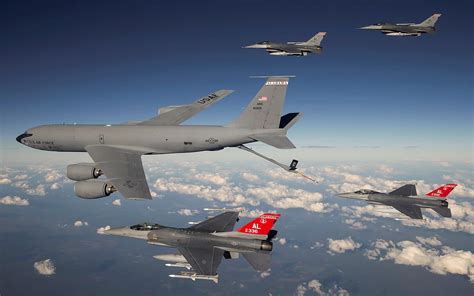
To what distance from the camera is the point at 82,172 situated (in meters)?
23.5

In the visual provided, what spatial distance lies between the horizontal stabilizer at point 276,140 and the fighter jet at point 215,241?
531 centimetres

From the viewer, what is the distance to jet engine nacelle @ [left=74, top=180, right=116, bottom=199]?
68.8ft

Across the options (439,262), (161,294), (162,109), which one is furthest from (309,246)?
(162,109)

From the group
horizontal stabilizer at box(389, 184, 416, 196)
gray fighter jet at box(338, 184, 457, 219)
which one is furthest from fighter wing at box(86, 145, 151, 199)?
horizontal stabilizer at box(389, 184, 416, 196)

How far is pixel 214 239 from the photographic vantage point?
2386cm

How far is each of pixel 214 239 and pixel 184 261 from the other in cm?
276

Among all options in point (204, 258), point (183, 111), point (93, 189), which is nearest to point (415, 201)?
point (204, 258)

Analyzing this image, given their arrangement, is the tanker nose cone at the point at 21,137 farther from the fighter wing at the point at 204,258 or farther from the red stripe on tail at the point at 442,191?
the red stripe on tail at the point at 442,191

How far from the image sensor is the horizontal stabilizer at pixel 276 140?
914 inches

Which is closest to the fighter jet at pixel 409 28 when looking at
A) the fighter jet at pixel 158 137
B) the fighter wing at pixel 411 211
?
the fighter jet at pixel 158 137

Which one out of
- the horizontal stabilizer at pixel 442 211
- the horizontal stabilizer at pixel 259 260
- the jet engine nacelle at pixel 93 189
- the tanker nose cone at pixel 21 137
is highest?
the tanker nose cone at pixel 21 137

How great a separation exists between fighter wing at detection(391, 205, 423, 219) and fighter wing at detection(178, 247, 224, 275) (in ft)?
77.7

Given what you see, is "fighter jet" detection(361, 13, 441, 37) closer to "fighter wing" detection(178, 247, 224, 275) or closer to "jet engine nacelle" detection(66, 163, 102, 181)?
"fighter wing" detection(178, 247, 224, 275)

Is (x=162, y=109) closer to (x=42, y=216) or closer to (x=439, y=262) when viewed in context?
(x=42, y=216)
